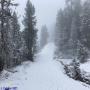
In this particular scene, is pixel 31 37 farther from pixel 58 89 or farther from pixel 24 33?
pixel 58 89

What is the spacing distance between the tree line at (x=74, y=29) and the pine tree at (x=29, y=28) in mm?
10114

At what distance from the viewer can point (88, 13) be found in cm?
5306

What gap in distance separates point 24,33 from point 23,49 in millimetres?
4233

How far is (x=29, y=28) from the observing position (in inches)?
1870

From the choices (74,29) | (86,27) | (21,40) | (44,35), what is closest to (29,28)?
(21,40)

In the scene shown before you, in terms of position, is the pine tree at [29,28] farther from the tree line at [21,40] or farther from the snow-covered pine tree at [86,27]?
the snow-covered pine tree at [86,27]

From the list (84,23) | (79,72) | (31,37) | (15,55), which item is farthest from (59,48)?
(79,72)

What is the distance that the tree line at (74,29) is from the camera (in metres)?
52.8

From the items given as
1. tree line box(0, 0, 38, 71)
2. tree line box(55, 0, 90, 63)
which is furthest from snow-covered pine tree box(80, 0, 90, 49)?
tree line box(0, 0, 38, 71)

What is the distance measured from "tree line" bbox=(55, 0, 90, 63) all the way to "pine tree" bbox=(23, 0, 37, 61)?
10.1 meters

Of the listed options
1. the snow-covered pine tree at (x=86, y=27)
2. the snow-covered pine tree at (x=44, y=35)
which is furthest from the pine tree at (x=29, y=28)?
the snow-covered pine tree at (x=44, y=35)

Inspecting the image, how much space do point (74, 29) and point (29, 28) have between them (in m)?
16.6

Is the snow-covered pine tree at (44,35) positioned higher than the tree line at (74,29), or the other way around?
the tree line at (74,29)

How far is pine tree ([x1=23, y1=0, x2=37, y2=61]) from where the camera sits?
46.8m
